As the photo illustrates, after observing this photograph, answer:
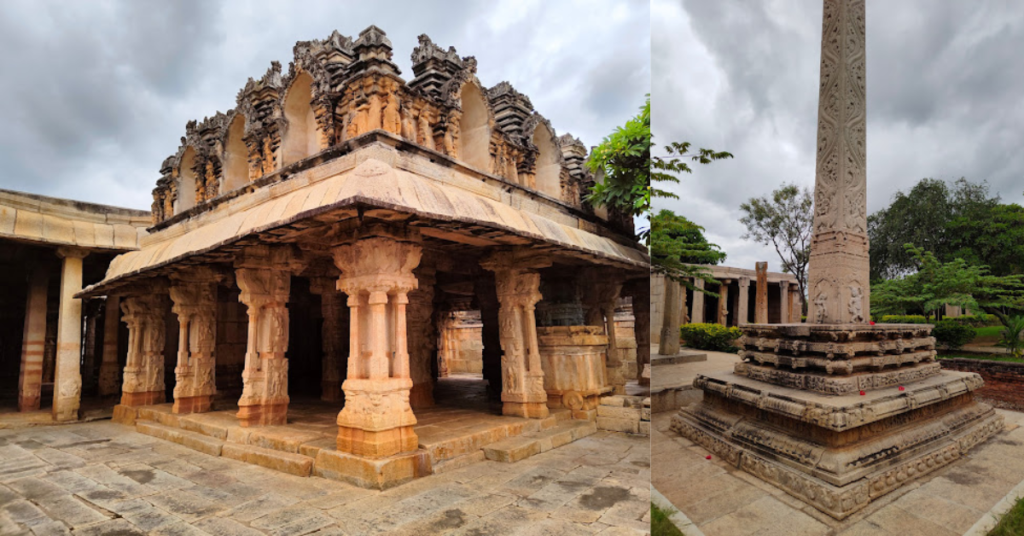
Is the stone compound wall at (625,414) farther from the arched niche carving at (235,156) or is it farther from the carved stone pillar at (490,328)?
the arched niche carving at (235,156)

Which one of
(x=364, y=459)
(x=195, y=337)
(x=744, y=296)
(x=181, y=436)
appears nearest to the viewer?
(x=744, y=296)

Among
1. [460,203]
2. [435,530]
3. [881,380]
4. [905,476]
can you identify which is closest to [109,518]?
[435,530]

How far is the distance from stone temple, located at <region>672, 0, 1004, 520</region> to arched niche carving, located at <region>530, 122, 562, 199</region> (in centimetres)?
652

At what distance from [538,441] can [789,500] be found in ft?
14.0

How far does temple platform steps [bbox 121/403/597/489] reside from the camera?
4.94 metres

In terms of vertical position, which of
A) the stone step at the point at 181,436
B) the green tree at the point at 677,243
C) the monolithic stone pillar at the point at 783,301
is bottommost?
the stone step at the point at 181,436

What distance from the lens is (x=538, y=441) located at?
6145 mm

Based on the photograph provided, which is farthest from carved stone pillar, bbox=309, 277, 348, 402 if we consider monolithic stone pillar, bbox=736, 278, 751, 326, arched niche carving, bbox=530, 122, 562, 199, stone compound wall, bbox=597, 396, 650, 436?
monolithic stone pillar, bbox=736, 278, 751, 326

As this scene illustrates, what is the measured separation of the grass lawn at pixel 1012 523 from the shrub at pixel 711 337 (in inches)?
92.1

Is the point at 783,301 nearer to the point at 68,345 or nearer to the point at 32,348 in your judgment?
the point at 68,345

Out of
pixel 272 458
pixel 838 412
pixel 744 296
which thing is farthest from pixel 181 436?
pixel 838 412

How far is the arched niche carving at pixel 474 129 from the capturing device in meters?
7.96

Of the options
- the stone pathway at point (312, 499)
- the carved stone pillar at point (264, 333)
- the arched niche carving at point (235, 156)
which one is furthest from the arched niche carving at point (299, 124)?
the stone pathway at point (312, 499)

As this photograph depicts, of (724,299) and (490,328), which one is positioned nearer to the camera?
(724,299)
